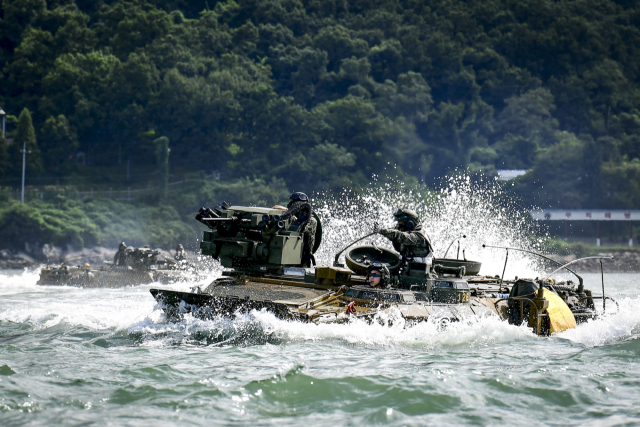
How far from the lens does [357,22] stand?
128 metres

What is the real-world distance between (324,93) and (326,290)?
9395 cm

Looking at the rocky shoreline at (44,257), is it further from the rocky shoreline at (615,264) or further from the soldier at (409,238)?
the soldier at (409,238)

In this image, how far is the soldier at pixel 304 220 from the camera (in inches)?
712

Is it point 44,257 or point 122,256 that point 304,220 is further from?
point 44,257

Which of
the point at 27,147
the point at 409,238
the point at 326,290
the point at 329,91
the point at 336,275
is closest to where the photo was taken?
the point at 326,290

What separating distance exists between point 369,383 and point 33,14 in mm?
108691

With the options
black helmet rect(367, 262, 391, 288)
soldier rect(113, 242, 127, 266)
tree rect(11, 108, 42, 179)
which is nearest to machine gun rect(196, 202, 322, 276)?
black helmet rect(367, 262, 391, 288)

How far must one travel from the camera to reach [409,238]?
56.4ft

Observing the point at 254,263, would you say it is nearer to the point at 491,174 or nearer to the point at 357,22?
the point at 491,174

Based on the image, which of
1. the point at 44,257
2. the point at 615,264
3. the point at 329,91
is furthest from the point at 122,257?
the point at 329,91

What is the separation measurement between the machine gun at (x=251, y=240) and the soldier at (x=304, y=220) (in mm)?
137

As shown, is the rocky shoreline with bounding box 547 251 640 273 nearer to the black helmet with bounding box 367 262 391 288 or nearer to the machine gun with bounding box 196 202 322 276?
the machine gun with bounding box 196 202 322 276

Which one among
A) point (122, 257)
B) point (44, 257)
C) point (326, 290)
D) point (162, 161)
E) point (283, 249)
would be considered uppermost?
point (162, 161)

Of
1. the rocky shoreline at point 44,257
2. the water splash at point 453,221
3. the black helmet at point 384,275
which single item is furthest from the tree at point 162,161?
the black helmet at point 384,275
